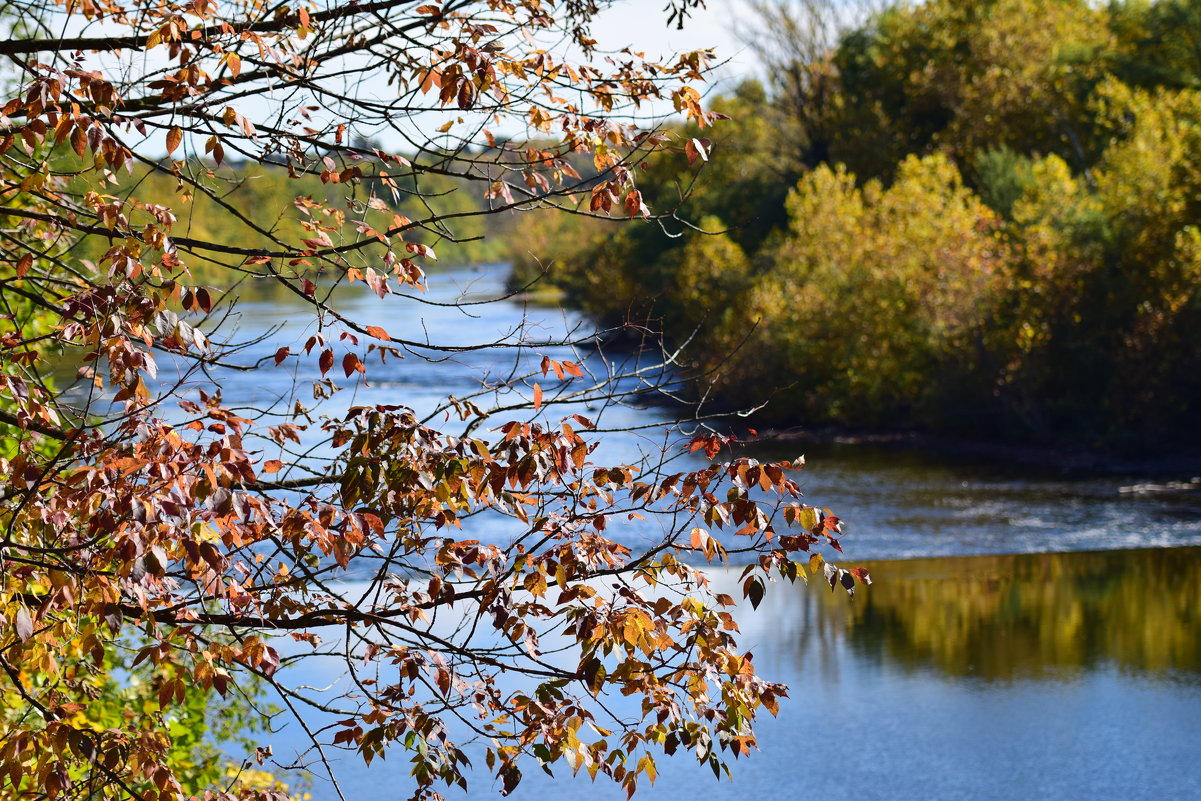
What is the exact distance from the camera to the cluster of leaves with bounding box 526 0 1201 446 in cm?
2306

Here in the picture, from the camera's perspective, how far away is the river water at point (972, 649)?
32.0 ft

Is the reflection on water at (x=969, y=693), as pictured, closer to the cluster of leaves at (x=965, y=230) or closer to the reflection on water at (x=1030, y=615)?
the reflection on water at (x=1030, y=615)

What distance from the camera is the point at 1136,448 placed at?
22828 mm

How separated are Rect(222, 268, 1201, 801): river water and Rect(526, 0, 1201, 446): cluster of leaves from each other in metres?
3.32

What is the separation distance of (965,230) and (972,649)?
14.7 metres

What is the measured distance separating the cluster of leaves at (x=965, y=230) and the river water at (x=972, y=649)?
332cm

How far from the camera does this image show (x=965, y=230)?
26.1 meters

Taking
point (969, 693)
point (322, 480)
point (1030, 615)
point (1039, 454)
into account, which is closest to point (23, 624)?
point (322, 480)

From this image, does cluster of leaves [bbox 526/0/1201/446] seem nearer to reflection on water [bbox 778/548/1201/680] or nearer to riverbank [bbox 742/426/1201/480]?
riverbank [bbox 742/426/1201/480]

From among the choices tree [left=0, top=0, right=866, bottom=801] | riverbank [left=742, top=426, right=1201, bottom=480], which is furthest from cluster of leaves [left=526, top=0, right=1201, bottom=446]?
tree [left=0, top=0, right=866, bottom=801]

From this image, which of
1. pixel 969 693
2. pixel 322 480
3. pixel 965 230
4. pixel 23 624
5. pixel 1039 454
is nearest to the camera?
pixel 23 624

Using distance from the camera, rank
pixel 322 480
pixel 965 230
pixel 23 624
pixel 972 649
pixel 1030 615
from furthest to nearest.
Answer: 1. pixel 965 230
2. pixel 1030 615
3. pixel 972 649
4. pixel 322 480
5. pixel 23 624

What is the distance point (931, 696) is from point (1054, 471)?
11.9 meters

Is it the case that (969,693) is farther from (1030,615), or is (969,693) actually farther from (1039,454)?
(1039,454)
